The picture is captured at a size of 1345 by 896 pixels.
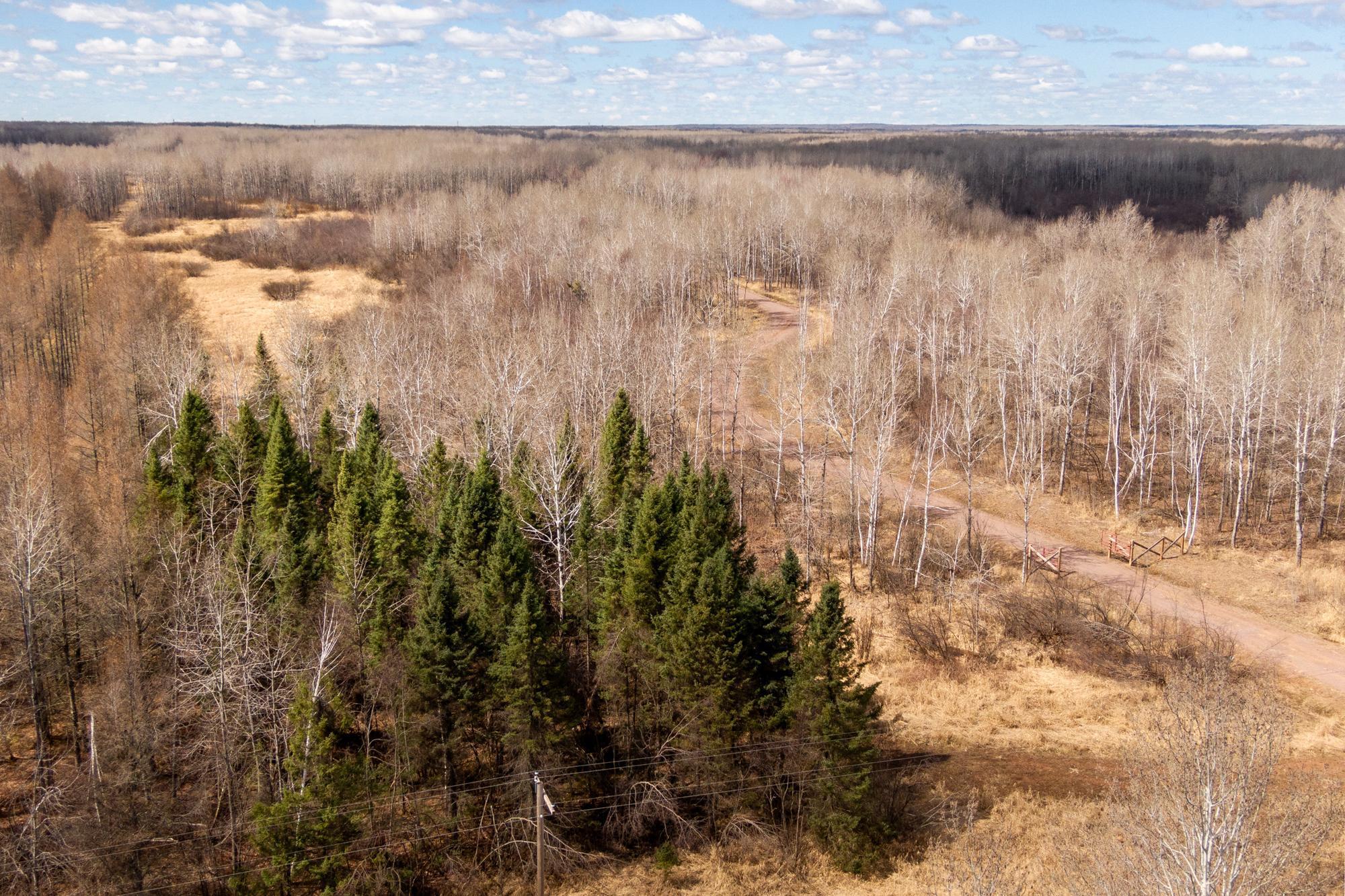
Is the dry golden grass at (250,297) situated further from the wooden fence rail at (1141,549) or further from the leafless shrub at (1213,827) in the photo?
the leafless shrub at (1213,827)

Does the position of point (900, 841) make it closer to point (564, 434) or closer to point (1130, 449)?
point (564, 434)

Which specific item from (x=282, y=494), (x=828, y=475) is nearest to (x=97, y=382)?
(x=282, y=494)

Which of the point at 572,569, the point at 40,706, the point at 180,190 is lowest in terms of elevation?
the point at 40,706

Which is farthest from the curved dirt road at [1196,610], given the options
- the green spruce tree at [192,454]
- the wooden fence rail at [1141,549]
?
the green spruce tree at [192,454]

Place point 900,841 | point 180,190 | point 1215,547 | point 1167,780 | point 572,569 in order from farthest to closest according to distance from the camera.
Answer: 1. point 180,190
2. point 1215,547
3. point 572,569
4. point 900,841
5. point 1167,780

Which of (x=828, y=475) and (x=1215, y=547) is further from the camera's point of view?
(x=828, y=475)

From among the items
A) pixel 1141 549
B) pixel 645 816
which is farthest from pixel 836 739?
pixel 1141 549

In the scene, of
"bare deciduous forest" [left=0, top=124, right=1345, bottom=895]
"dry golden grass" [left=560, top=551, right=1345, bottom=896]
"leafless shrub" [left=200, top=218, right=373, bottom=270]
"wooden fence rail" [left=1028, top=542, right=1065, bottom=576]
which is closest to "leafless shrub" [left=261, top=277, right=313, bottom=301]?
"leafless shrub" [left=200, top=218, right=373, bottom=270]

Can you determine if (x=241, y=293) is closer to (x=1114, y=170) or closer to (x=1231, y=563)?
(x=1231, y=563)
